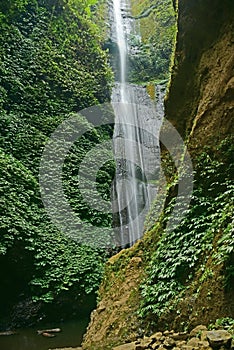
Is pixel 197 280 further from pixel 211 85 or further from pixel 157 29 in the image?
pixel 157 29

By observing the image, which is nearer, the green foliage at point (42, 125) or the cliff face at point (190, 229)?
the cliff face at point (190, 229)

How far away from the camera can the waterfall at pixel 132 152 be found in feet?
46.1

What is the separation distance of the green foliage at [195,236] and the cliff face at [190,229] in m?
0.03

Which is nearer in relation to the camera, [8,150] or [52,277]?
[52,277]

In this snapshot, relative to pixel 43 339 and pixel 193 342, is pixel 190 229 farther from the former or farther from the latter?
pixel 43 339

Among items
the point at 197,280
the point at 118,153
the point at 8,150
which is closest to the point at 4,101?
the point at 8,150

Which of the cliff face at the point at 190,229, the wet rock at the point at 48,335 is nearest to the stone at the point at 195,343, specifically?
the cliff face at the point at 190,229

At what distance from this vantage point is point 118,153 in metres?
16.6

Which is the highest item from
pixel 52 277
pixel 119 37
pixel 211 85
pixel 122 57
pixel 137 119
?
pixel 119 37

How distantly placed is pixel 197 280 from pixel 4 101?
11.2m

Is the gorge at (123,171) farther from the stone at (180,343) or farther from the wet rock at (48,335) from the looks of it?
the wet rock at (48,335)

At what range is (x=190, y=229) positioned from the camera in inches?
229

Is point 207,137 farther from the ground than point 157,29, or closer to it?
closer to it

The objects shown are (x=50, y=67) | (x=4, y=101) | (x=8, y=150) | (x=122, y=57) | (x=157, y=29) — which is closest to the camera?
(x=8, y=150)
